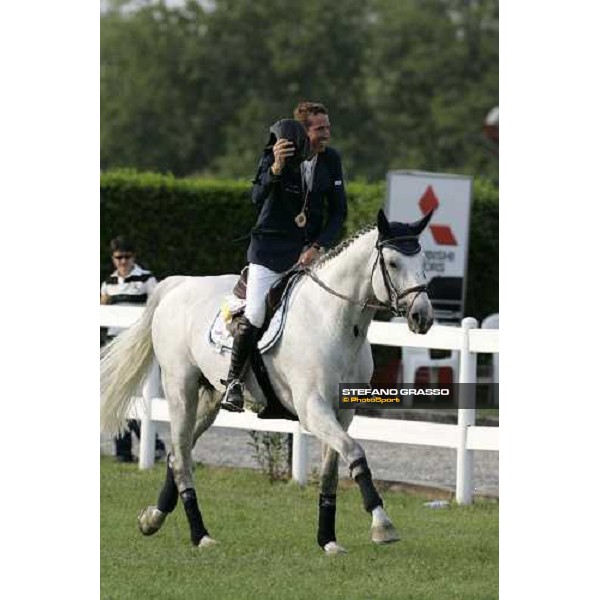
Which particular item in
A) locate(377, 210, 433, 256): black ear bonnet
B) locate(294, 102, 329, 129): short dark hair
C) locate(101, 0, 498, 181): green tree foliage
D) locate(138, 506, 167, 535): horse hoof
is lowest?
locate(138, 506, 167, 535): horse hoof

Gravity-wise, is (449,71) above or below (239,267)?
above

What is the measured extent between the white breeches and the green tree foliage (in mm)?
35234

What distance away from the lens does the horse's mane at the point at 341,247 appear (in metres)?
8.16

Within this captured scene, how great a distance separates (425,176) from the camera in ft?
59.7

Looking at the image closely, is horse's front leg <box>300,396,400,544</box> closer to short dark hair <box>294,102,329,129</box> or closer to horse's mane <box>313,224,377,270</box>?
horse's mane <box>313,224,377,270</box>

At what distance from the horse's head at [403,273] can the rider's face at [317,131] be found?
60 cm

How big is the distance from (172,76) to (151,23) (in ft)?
10.4

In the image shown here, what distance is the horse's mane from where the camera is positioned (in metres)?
8.16

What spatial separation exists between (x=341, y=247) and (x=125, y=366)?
199 centimetres

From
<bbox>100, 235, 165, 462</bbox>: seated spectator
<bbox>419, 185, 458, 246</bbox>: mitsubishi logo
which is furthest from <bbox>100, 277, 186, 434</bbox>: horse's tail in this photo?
<bbox>419, 185, 458, 246</bbox>: mitsubishi logo

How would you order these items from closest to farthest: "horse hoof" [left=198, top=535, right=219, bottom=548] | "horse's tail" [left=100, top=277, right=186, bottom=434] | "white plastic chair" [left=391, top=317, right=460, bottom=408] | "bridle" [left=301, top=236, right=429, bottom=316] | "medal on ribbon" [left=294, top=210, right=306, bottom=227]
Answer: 1. "bridle" [left=301, top=236, right=429, bottom=316]
2. "medal on ribbon" [left=294, top=210, right=306, bottom=227]
3. "horse hoof" [left=198, top=535, right=219, bottom=548]
4. "horse's tail" [left=100, top=277, right=186, bottom=434]
5. "white plastic chair" [left=391, top=317, right=460, bottom=408]
